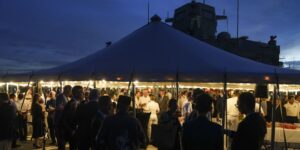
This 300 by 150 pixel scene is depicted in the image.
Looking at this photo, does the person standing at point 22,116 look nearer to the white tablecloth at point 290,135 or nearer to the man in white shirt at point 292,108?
the white tablecloth at point 290,135

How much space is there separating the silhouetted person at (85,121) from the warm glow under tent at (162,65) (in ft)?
3.59

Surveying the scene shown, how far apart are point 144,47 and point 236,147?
4600 mm

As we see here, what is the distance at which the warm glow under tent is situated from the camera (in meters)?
7.77

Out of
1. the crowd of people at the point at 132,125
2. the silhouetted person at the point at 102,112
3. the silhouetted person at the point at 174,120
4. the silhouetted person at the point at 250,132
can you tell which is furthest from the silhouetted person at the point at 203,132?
the silhouetted person at the point at 174,120

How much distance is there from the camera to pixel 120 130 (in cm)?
538

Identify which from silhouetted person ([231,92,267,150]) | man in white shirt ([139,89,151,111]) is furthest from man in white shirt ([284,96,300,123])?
silhouetted person ([231,92,267,150])

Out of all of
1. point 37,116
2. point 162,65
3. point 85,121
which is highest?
point 162,65

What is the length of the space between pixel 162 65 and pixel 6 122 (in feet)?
11.0

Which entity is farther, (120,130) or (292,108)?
(292,108)

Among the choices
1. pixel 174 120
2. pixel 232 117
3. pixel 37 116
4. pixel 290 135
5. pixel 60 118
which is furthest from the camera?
pixel 37 116

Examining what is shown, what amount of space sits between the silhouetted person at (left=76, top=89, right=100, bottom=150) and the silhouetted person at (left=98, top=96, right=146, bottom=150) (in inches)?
66.8

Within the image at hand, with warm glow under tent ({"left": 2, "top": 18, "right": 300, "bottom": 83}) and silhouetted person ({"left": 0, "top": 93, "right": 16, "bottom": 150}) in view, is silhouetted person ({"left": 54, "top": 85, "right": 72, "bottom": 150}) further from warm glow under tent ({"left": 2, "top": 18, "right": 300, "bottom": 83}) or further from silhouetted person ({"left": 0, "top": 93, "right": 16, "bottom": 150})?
silhouetted person ({"left": 0, "top": 93, "right": 16, "bottom": 150})

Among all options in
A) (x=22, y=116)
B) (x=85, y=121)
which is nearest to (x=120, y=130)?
(x=85, y=121)

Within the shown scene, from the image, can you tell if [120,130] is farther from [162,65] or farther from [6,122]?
[6,122]
